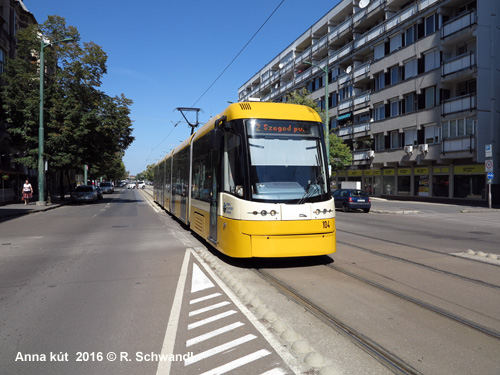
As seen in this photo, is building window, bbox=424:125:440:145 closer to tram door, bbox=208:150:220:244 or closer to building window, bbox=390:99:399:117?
building window, bbox=390:99:399:117

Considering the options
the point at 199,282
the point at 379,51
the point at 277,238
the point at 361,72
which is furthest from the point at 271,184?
the point at 361,72

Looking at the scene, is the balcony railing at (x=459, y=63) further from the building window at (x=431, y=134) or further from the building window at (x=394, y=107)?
the building window at (x=394, y=107)

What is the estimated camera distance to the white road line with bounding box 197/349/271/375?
3424 millimetres

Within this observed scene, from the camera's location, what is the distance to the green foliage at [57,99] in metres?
27.0

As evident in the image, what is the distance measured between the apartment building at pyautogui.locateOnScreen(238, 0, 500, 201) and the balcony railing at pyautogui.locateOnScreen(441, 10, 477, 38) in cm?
7

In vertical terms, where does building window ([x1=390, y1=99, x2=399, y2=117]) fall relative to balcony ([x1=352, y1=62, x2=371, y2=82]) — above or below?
below

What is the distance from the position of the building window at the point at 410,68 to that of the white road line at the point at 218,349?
117 feet

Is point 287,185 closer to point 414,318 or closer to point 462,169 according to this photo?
point 414,318

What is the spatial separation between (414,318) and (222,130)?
4.95 m

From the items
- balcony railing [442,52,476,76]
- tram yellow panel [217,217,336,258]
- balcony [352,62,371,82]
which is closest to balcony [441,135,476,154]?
balcony railing [442,52,476,76]

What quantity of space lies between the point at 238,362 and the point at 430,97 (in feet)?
114

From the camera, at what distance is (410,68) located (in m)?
35.4

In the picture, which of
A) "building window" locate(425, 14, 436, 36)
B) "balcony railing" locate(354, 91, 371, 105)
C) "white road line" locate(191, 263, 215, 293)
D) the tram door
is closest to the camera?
"white road line" locate(191, 263, 215, 293)

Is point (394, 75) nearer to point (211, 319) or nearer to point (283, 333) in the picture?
point (211, 319)
